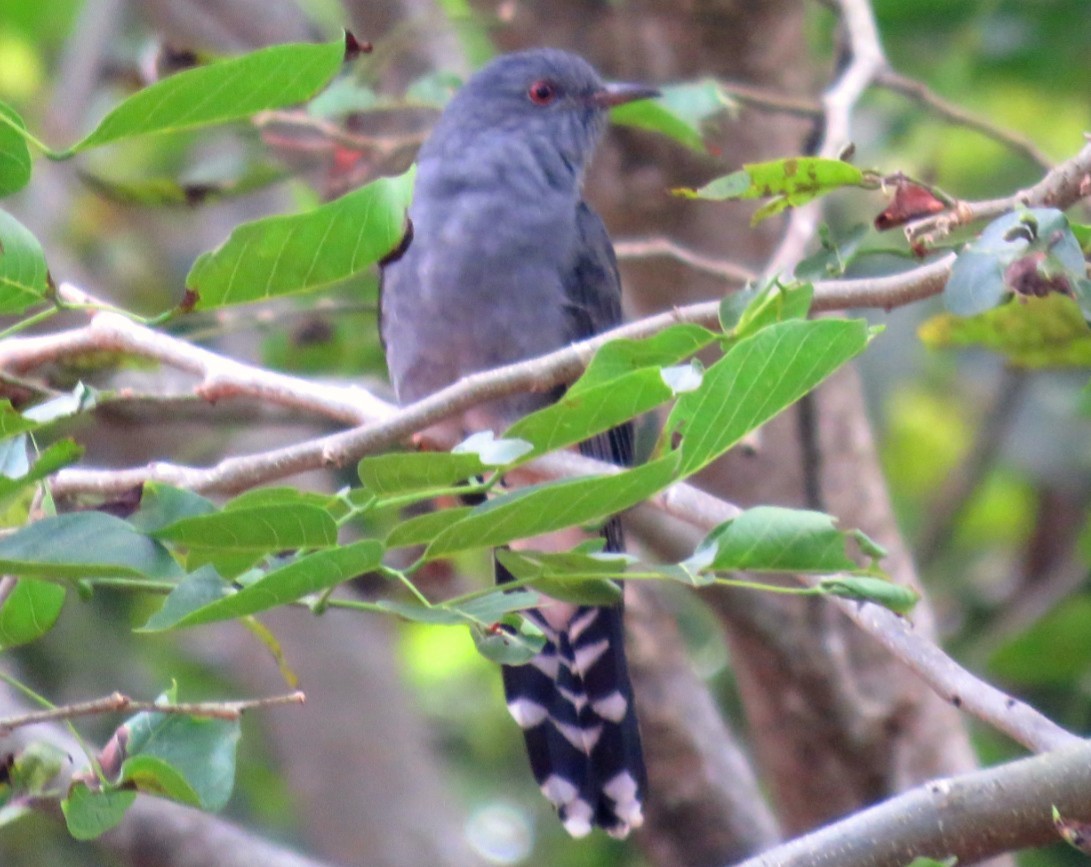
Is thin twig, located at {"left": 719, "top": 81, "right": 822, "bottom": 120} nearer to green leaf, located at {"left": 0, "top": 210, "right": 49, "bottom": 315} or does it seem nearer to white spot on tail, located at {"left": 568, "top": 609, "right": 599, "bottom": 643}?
white spot on tail, located at {"left": 568, "top": 609, "right": 599, "bottom": 643}

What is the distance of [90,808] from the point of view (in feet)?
6.50

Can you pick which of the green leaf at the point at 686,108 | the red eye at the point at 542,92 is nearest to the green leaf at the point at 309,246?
the green leaf at the point at 686,108

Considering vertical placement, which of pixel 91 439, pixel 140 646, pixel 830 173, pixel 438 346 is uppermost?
pixel 830 173

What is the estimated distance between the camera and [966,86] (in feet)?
20.3

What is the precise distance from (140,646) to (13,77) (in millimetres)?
3287

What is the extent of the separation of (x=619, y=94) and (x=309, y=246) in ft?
8.30

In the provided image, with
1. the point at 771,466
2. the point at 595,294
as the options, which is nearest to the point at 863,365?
Answer: the point at 771,466

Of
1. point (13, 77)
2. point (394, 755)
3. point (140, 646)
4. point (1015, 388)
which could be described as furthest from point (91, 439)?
point (1015, 388)

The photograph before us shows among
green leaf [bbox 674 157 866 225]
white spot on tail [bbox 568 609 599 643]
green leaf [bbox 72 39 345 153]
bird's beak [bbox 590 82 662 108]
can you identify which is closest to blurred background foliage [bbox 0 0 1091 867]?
bird's beak [bbox 590 82 662 108]

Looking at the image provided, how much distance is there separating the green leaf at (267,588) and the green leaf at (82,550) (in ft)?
0.27

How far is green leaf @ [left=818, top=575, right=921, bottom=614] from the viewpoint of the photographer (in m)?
1.89

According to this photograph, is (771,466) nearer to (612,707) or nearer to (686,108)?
(612,707)

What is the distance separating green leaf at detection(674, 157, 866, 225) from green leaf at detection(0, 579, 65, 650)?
1109mm

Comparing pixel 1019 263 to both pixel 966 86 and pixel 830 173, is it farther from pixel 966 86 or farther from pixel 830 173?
pixel 966 86
